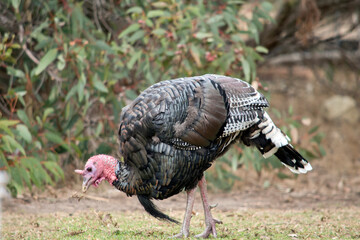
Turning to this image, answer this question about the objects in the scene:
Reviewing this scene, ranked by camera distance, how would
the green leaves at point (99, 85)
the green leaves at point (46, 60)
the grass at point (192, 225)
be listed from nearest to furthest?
the grass at point (192, 225) → the green leaves at point (46, 60) → the green leaves at point (99, 85)

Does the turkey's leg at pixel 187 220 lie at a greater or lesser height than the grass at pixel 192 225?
greater

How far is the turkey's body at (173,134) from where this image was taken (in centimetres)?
497

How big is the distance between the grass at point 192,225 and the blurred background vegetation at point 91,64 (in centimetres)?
116

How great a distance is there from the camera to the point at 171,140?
498 cm

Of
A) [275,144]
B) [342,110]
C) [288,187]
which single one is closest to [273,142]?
[275,144]

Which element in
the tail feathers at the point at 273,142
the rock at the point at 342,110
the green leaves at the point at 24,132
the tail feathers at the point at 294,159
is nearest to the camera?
the tail feathers at the point at 273,142

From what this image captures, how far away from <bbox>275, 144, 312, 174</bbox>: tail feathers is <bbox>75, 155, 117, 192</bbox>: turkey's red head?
5.88ft

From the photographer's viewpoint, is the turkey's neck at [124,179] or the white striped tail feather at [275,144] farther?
the white striped tail feather at [275,144]

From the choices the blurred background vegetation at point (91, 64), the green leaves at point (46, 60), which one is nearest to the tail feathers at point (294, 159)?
the blurred background vegetation at point (91, 64)

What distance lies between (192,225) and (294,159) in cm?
136

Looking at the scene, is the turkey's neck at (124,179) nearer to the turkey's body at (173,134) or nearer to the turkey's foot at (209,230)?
the turkey's body at (173,134)

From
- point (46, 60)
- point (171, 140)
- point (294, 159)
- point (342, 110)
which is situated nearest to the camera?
point (171, 140)

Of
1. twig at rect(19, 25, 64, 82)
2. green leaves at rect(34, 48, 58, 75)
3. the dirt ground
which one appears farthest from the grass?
twig at rect(19, 25, 64, 82)

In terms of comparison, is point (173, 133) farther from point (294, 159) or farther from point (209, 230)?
point (294, 159)
